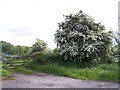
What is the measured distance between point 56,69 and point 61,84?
4591mm

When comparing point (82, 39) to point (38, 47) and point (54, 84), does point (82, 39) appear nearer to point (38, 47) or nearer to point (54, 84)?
point (54, 84)

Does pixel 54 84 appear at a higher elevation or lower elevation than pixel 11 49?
lower

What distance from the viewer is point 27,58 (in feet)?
78.9

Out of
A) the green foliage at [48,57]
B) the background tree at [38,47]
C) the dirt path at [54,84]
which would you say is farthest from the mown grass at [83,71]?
the background tree at [38,47]

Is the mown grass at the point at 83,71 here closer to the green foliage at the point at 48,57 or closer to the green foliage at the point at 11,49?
the green foliage at the point at 48,57

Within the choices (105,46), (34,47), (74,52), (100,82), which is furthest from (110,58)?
(34,47)

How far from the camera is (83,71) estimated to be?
16.9 metres

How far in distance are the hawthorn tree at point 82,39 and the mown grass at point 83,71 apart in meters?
1.08

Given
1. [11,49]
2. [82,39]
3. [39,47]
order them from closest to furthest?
[82,39] < [39,47] < [11,49]

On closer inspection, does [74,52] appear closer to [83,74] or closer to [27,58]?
[83,74]

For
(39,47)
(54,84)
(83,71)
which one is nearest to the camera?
(54,84)

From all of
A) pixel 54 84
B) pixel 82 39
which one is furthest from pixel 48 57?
pixel 54 84

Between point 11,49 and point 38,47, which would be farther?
point 11,49

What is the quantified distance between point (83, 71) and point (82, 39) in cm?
335
